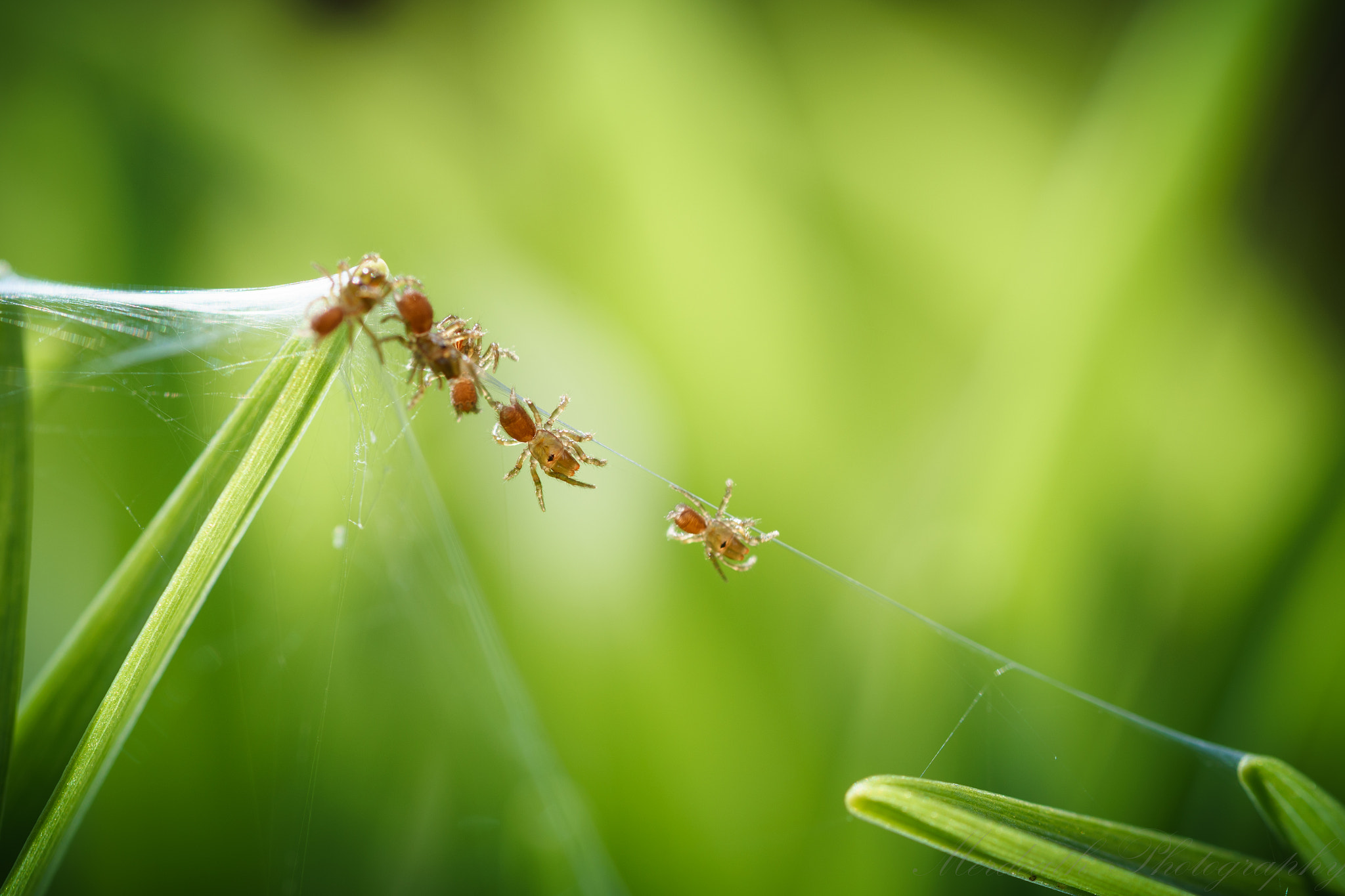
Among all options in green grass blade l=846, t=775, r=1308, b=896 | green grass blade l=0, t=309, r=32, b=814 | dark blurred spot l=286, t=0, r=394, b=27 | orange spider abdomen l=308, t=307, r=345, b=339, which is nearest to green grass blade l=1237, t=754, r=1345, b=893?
green grass blade l=846, t=775, r=1308, b=896

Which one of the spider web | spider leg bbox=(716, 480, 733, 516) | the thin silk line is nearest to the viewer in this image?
the thin silk line

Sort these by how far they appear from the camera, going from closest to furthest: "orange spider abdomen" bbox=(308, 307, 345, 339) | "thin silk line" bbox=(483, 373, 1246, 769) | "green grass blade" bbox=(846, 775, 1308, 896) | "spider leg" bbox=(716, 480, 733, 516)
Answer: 1. "green grass blade" bbox=(846, 775, 1308, 896)
2. "orange spider abdomen" bbox=(308, 307, 345, 339)
3. "thin silk line" bbox=(483, 373, 1246, 769)
4. "spider leg" bbox=(716, 480, 733, 516)

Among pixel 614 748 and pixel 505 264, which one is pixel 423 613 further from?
pixel 505 264

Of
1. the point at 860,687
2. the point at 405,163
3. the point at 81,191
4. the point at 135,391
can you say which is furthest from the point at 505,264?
the point at 860,687

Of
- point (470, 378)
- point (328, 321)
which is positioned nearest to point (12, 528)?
point (328, 321)

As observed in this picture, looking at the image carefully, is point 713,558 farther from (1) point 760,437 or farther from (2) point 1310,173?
(2) point 1310,173

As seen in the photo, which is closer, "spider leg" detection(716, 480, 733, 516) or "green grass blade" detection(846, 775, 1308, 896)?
"green grass blade" detection(846, 775, 1308, 896)

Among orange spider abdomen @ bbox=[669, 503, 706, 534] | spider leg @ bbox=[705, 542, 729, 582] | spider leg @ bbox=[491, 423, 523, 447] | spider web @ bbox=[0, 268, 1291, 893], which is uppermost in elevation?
orange spider abdomen @ bbox=[669, 503, 706, 534]

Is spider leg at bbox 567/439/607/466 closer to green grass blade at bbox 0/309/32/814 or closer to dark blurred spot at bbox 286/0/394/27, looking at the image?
green grass blade at bbox 0/309/32/814
